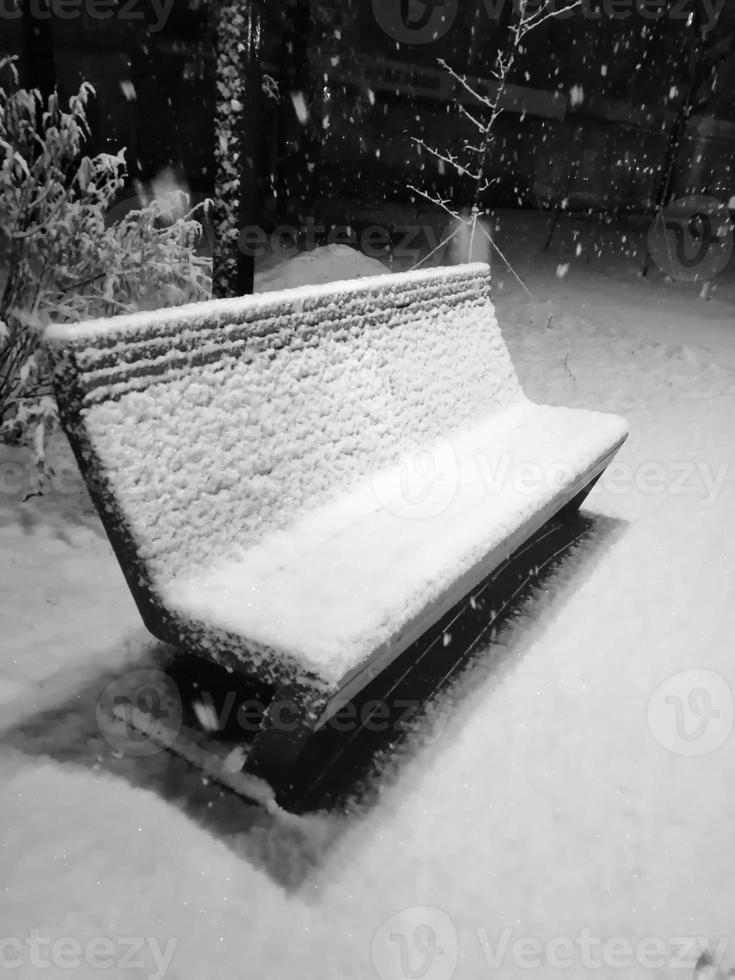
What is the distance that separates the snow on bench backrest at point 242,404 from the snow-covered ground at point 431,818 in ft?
2.41

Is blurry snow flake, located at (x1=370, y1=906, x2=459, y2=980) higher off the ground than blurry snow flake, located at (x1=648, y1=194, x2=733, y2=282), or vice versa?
blurry snow flake, located at (x1=370, y1=906, x2=459, y2=980)

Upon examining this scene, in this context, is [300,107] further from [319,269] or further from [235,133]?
[235,133]

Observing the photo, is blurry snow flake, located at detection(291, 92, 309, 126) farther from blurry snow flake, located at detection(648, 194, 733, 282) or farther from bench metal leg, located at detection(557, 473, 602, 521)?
bench metal leg, located at detection(557, 473, 602, 521)

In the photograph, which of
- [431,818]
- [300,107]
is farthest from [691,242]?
[431,818]

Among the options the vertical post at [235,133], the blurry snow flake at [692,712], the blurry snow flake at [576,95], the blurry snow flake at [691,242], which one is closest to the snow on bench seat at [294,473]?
the blurry snow flake at [692,712]

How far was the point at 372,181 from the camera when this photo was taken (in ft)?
51.0

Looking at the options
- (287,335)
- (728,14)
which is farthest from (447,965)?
(728,14)

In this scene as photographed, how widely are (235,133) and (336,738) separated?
2.81 meters

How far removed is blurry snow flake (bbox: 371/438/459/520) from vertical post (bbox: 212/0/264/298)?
1567 mm

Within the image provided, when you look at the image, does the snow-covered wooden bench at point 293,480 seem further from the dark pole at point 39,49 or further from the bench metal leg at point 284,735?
the dark pole at point 39,49

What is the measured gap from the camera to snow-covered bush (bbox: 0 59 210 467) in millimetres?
3463

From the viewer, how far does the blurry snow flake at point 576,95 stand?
18.5m

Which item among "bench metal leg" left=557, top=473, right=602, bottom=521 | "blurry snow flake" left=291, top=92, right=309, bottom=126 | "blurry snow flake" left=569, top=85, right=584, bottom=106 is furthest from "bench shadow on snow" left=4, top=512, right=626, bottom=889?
"blurry snow flake" left=569, top=85, right=584, bottom=106

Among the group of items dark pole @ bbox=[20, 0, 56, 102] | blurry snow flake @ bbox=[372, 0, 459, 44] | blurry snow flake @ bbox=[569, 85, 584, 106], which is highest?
blurry snow flake @ bbox=[372, 0, 459, 44]
